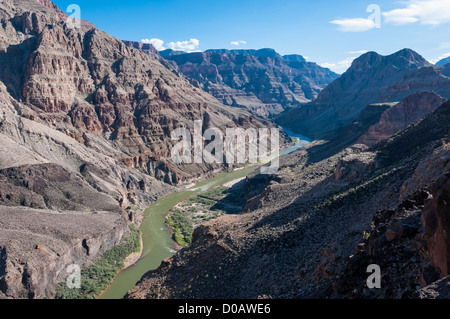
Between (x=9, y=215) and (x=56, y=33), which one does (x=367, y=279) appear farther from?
(x=56, y=33)

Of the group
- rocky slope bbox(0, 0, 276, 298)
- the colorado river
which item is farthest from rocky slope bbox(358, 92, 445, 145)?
rocky slope bbox(0, 0, 276, 298)

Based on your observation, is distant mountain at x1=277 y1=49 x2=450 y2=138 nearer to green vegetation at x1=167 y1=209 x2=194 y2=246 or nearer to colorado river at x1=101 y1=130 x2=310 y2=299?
colorado river at x1=101 y1=130 x2=310 y2=299

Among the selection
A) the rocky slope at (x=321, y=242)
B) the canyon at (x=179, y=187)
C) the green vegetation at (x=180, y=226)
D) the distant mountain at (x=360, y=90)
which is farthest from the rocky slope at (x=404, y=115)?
the green vegetation at (x=180, y=226)

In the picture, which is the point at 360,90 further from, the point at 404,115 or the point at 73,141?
the point at 73,141

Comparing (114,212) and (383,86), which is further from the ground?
(383,86)

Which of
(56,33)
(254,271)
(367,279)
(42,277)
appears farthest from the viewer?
(56,33)

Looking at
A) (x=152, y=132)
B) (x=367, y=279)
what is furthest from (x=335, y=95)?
(x=367, y=279)

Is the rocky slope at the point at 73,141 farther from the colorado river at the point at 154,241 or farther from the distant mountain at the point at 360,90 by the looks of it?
the distant mountain at the point at 360,90
